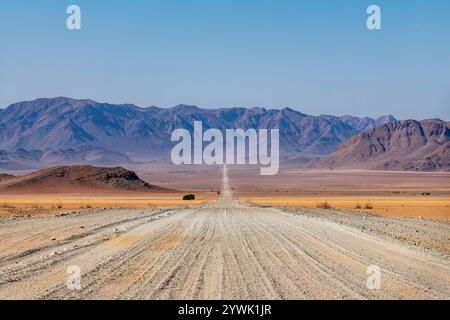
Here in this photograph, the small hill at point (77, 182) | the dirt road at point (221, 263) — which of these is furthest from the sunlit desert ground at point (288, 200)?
the dirt road at point (221, 263)

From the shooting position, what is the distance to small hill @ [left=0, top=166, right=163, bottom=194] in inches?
4045

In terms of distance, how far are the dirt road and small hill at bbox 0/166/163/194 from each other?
7830cm

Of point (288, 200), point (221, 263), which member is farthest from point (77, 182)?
point (221, 263)

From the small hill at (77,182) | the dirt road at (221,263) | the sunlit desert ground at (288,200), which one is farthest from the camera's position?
the small hill at (77,182)

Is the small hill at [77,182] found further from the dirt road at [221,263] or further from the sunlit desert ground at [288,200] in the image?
the dirt road at [221,263]

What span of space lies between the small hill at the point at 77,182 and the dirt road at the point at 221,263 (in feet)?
257

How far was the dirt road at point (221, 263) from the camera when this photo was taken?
37.7 feet

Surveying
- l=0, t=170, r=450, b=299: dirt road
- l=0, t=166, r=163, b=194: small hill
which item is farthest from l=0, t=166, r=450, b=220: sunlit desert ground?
l=0, t=170, r=450, b=299: dirt road

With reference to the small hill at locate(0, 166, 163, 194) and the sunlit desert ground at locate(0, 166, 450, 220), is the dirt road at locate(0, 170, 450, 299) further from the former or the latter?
the small hill at locate(0, 166, 163, 194)

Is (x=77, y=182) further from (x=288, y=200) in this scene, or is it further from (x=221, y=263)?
(x=221, y=263)

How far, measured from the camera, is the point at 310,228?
26375 millimetres
